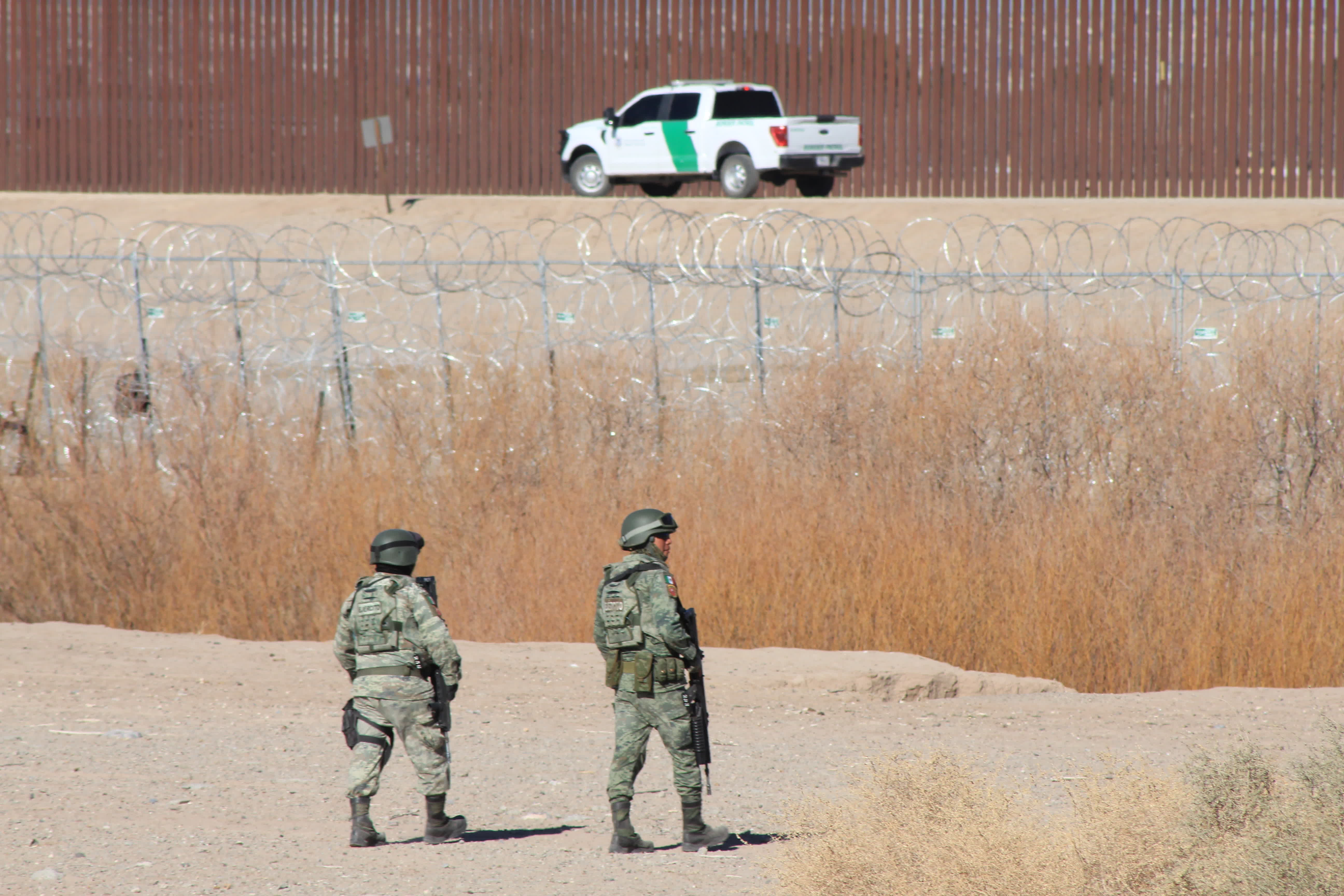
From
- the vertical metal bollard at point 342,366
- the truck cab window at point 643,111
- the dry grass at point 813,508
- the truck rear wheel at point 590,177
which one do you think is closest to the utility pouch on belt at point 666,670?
the dry grass at point 813,508

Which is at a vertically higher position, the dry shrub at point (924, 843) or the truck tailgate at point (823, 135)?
the truck tailgate at point (823, 135)

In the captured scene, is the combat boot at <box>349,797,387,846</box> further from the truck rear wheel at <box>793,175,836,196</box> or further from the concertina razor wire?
the truck rear wheel at <box>793,175,836,196</box>

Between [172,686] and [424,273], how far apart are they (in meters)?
Result: 14.1

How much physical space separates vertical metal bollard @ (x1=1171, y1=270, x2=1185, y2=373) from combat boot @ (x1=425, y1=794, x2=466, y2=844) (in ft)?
23.8

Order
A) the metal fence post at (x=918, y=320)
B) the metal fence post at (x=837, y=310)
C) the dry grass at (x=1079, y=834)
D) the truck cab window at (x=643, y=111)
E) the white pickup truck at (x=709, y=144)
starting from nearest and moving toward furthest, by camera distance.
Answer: the dry grass at (x=1079, y=834) < the metal fence post at (x=918, y=320) < the metal fence post at (x=837, y=310) < the white pickup truck at (x=709, y=144) < the truck cab window at (x=643, y=111)

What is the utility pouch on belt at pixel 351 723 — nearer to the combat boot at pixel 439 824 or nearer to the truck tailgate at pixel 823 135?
the combat boot at pixel 439 824

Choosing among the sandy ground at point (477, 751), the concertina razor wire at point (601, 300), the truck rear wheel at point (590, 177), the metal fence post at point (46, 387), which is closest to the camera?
the sandy ground at point (477, 751)

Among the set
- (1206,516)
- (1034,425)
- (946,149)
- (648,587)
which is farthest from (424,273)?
(648,587)

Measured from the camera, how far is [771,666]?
827cm

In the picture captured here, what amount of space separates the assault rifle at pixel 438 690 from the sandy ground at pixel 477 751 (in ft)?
1.45

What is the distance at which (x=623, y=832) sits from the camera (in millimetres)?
5207

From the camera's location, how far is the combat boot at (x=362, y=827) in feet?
17.2

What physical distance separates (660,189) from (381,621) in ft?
60.1

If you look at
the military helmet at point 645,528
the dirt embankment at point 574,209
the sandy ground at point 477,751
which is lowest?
the sandy ground at point 477,751
